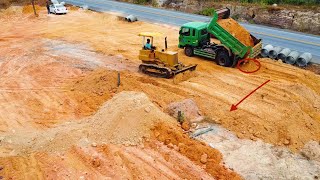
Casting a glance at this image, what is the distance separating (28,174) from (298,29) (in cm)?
2749

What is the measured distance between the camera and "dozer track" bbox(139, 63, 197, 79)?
2025 cm

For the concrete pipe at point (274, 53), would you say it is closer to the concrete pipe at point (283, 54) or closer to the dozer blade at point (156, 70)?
the concrete pipe at point (283, 54)

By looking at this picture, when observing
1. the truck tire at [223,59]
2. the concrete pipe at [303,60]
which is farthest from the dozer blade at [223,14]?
the concrete pipe at [303,60]

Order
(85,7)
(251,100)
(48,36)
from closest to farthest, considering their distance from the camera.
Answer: (251,100) < (48,36) < (85,7)

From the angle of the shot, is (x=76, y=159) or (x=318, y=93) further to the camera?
(x=318, y=93)

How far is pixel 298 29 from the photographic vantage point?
3180 centimetres

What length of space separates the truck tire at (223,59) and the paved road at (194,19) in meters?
6.36

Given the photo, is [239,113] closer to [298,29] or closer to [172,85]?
[172,85]

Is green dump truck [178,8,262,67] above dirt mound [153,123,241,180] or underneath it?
above

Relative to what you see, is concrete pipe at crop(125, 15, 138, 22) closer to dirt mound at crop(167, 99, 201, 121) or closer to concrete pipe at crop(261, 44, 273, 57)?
concrete pipe at crop(261, 44, 273, 57)

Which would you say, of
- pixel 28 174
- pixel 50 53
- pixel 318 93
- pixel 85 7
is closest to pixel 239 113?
pixel 318 93

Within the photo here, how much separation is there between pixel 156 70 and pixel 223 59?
188 inches

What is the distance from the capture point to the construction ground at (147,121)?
511 inches

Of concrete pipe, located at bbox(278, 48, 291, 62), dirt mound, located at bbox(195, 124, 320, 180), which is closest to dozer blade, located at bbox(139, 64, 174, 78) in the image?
dirt mound, located at bbox(195, 124, 320, 180)
